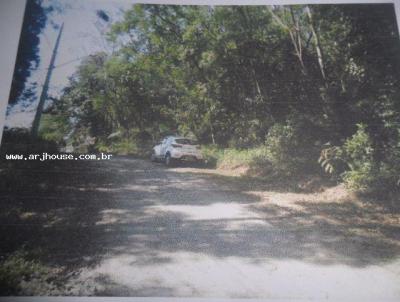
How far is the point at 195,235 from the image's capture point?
8.84 ft

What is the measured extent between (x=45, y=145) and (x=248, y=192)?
191 centimetres

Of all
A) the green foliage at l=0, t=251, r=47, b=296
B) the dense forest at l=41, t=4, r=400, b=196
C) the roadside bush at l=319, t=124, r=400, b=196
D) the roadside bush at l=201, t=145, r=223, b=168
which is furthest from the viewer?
the roadside bush at l=201, t=145, r=223, b=168

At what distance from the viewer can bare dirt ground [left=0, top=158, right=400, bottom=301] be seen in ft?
8.03

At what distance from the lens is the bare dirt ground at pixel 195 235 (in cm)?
245

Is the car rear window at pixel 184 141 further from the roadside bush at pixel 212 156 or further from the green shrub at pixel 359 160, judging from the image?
the green shrub at pixel 359 160

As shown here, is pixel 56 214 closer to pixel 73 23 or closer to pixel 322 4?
pixel 73 23

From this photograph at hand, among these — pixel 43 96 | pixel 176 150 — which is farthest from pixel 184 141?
pixel 43 96

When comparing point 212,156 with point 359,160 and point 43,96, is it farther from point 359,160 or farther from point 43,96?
point 43,96

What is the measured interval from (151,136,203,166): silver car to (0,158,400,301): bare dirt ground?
Answer: 12 cm

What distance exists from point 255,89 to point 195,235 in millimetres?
1537

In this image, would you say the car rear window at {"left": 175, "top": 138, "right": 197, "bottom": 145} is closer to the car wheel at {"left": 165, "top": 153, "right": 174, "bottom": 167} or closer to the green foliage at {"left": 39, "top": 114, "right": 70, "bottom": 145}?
the car wheel at {"left": 165, "top": 153, "right": 174, "bottom": 167}

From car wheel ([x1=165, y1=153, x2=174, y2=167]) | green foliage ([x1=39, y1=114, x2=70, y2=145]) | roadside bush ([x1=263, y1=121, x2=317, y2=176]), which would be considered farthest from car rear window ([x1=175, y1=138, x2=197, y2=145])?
green foliage ([x1=39, y1=114, x2=70, y2=145])

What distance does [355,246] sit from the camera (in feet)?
8.76

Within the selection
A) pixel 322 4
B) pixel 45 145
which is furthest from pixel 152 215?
pixel 322 4
